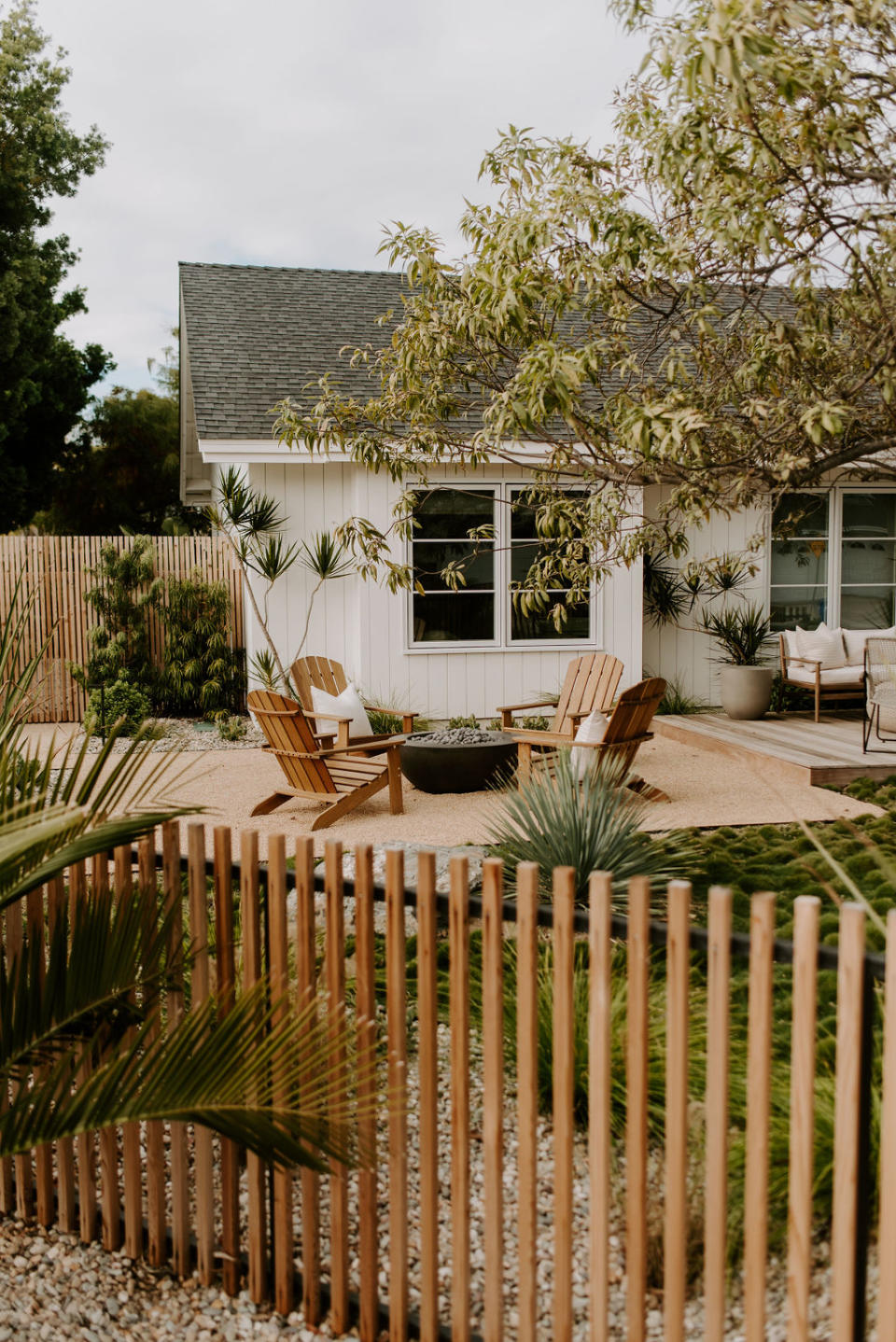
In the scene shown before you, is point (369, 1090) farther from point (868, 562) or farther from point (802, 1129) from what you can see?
point (868, 562)

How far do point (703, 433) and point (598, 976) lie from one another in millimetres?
4563

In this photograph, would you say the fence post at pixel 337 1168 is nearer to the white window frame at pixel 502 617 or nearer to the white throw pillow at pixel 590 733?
the white throw pillow at pixel 590 733

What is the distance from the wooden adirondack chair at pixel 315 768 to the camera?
761 centimetres

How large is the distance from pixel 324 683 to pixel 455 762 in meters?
2.27

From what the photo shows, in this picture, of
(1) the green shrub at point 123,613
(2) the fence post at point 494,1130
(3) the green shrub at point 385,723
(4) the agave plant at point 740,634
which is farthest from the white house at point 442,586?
(2) the fence post at point 494,1130

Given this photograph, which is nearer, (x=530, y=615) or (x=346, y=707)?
(x=346, y=707)

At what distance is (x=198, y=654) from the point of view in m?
12.9

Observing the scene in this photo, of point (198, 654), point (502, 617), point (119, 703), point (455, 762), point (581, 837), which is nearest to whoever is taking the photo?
point (581, 837)

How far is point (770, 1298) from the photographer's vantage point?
2586 millimetres

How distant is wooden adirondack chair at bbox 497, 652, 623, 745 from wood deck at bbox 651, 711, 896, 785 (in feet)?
4.80

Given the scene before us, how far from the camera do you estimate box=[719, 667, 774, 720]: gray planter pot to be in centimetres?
1195

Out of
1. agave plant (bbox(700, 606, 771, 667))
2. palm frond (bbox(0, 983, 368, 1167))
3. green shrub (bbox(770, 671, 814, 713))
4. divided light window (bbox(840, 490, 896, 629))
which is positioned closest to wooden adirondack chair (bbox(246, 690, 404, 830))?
palm frond (bbox(0, 983, 368, 1167))

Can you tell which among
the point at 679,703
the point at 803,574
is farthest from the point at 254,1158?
the point at 803,574

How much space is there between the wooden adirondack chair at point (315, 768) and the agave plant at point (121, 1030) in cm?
477
